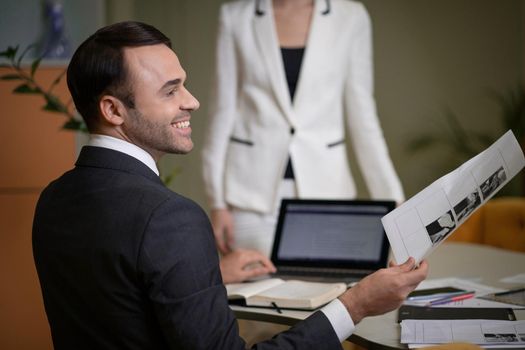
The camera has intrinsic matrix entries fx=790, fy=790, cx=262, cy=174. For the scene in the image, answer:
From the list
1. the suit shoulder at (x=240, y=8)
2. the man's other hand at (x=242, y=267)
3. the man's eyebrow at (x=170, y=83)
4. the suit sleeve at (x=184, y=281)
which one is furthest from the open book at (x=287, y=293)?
the suit shoulder at (x=240, y=8)

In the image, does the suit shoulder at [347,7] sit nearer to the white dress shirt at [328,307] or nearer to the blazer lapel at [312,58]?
the blazer lapel at [312,58]

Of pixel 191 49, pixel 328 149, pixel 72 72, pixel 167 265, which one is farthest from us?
pixel 191 49

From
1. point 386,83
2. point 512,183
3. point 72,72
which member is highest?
point 72,72

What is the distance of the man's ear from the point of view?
1514 mm

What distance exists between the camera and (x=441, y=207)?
166cm

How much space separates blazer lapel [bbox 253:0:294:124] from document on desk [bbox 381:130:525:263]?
1.16m

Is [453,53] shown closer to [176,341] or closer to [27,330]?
[27,330]

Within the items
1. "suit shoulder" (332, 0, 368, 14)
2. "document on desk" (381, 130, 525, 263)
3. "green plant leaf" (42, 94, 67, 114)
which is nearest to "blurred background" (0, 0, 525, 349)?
"suit shoulder" (332, 0, 368, 14)

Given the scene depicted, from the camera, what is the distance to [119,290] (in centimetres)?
139

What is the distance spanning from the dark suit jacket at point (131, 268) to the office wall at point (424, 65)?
4.25 metres

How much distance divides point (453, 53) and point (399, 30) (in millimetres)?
431

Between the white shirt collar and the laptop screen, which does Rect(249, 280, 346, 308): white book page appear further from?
the white shirt collar

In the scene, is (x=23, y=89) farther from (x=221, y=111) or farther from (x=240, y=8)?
(x=240, y=8)

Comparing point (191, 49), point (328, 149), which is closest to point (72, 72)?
point (328, 149)
